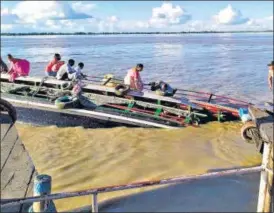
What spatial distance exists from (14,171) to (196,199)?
10.5 ft

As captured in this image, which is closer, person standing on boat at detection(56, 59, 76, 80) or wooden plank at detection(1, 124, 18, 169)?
wooden plank at detection(1, 124, 18, 169)

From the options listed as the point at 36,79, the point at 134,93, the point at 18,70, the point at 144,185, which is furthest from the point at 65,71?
the point at 144,185

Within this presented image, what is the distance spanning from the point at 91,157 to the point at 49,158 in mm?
990

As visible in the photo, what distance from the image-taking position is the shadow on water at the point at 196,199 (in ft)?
21.7

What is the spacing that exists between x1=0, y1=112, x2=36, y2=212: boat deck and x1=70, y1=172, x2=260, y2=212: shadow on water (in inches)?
62.3

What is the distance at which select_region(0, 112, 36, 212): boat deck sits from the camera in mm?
4781

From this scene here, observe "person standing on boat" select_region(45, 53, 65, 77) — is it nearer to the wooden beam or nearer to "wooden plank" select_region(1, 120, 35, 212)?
"wooden plank" select_region(1, 120, 35, 212)

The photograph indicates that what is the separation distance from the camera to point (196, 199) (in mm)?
6848

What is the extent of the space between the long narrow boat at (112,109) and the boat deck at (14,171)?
257 inches

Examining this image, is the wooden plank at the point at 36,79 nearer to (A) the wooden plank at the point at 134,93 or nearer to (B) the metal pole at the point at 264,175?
(A) the wooden plank at the point at 134,93

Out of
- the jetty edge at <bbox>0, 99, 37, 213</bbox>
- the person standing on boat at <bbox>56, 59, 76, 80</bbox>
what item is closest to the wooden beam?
the jetty edge at <bbox>0, 99, 37, 213</bbox>

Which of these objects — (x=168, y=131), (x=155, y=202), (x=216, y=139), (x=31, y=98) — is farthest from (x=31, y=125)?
(x=155, y=202)

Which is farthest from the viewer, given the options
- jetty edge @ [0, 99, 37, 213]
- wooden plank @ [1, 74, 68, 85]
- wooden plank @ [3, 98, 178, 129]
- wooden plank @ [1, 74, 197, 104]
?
wooden plank @ [1, 74, 68, 85]

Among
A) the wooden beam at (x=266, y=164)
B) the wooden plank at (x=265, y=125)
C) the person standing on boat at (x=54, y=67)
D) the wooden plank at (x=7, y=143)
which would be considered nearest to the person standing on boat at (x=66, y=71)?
the person standing on boat at (x=54, y=67)
